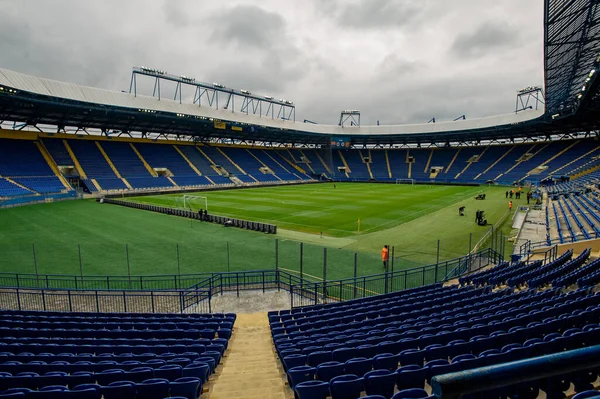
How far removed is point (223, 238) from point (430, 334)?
66.9 feet

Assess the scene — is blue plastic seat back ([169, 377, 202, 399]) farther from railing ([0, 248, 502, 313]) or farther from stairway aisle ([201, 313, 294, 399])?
railing ([0, 248, 502, 313])

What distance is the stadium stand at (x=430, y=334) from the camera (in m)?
5.07

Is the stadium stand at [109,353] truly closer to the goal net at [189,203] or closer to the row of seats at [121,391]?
the row of seats at [121,391]

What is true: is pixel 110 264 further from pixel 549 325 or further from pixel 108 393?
pixel 549 325

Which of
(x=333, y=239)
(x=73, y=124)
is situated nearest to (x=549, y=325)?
(x=333, y=239)

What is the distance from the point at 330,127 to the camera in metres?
99.4

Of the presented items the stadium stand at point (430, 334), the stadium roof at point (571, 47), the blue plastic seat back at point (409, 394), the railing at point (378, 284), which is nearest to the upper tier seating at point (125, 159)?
the railing at point (378, 284)

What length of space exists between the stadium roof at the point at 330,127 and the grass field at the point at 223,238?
14804mm

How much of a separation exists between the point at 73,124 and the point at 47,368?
6739cm

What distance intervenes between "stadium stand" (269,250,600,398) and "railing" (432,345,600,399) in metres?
2.95

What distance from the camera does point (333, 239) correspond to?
25.3m

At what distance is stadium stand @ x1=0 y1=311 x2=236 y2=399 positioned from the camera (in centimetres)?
539

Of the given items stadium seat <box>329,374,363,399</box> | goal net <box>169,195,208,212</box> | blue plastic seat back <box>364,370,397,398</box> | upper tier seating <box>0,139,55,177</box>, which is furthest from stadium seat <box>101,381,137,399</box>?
upper tier seating <box>0,139,55,177</box>

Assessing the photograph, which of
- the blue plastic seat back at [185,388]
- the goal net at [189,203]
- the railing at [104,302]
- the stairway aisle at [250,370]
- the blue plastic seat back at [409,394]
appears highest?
the goal net at [189,203]
